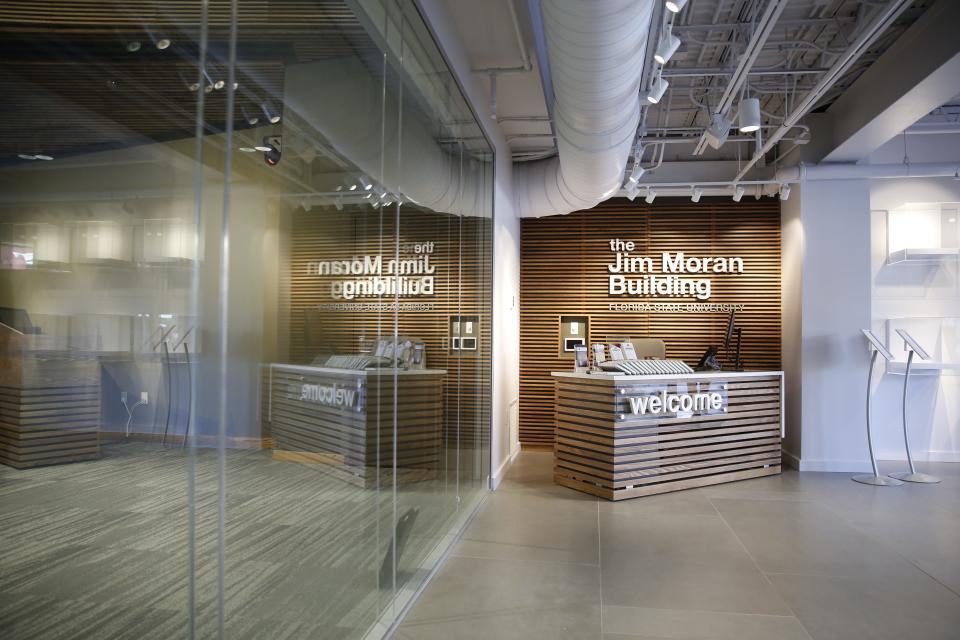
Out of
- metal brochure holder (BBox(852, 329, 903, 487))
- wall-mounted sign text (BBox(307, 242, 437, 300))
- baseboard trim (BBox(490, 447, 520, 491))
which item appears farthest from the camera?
metal brochure holder (BBox(852, 329, 903, 487))

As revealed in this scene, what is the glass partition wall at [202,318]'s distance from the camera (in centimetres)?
116

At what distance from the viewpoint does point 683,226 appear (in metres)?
9.64

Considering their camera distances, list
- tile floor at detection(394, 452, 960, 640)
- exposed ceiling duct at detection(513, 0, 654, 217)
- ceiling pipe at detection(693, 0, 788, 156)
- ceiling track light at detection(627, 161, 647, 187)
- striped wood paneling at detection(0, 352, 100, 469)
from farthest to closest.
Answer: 1. ceiling track light at detection(627, 161, 647, 187)
2. ceiling pipe at detection(693, 0, 788, 156)
3. tile floor at detection(394, 452, 960, 640)
4. exposed ceiling duct at detection(513, 0, 654, 217)
5. striped wood paneling at detection(0, 352, 100, 469)

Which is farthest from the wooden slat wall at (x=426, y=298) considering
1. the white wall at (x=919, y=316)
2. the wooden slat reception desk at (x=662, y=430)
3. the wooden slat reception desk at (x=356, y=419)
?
the white wall at (x=919, y=316)

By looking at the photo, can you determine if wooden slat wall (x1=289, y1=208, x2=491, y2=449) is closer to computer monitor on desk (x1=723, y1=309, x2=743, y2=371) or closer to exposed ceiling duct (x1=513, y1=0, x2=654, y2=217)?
exposed ceiling duct (x1=513, y1=0, x2=654, y2=217)

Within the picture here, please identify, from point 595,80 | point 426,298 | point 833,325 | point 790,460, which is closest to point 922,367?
point 833,325

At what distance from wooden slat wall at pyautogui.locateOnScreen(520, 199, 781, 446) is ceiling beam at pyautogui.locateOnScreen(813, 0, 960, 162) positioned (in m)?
1.77

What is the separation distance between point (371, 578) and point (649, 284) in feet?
24.1

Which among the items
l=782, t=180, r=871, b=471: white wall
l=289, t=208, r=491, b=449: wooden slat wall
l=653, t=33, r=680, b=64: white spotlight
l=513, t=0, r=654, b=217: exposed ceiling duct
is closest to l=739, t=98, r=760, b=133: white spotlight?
l=513, t=0, r=654, b=217: exposed ceiling duct

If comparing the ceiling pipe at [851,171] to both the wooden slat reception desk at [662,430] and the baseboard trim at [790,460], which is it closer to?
the wooden slat reception desk at [662,430]

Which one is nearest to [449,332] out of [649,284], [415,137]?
[415,137]

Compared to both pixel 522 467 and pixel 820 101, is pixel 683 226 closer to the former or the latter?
pixel 820 101

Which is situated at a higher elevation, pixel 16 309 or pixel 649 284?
pixel 649 284

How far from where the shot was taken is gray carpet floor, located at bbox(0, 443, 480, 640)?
1183 mm
